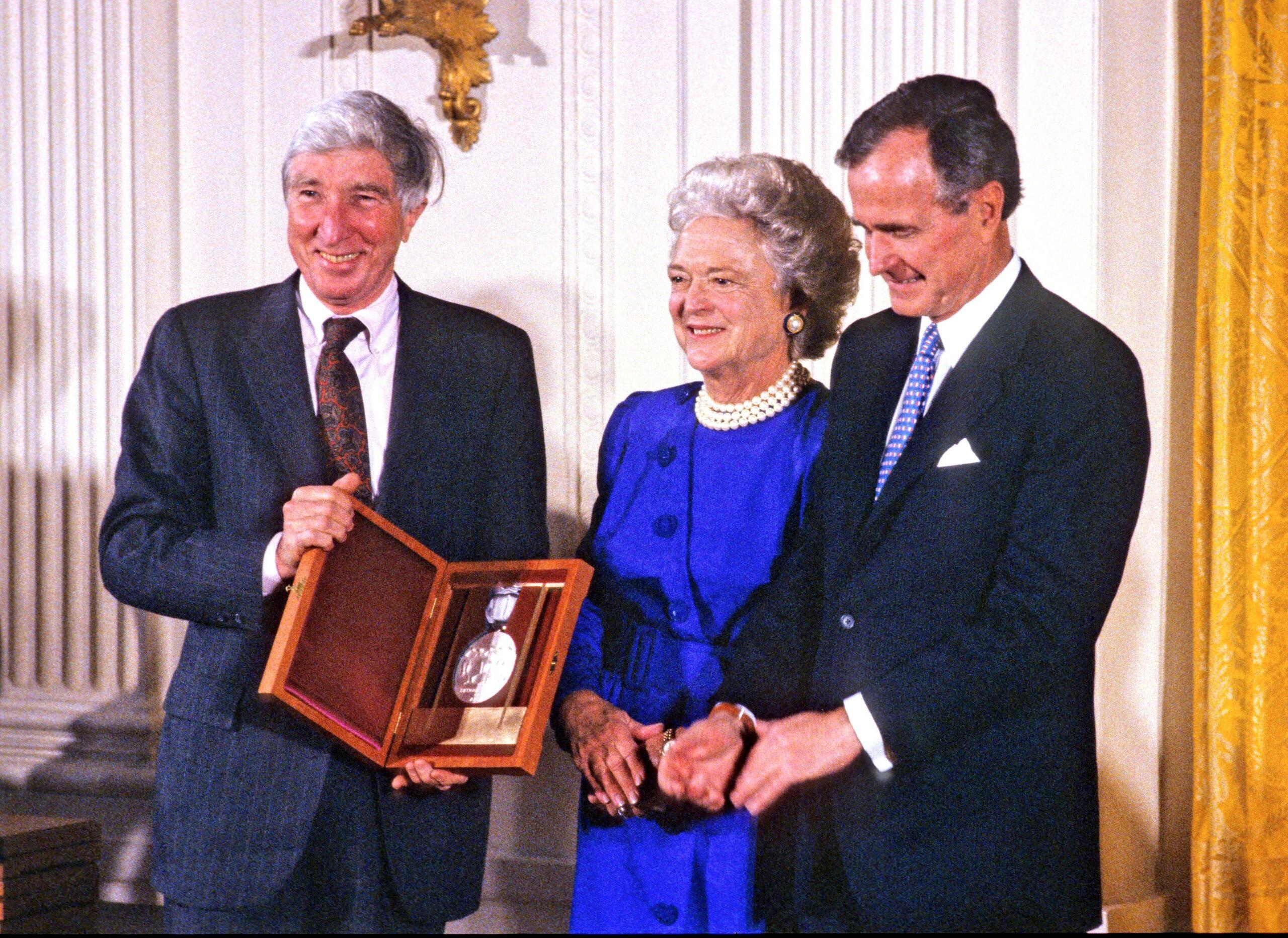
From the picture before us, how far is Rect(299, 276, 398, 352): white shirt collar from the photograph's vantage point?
2545mm

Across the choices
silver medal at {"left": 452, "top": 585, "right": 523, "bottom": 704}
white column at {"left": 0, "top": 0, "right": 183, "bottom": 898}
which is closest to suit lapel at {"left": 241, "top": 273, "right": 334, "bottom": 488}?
silver medal at {"left": 452, "top": 585, "right": 523, "bottom": 704}

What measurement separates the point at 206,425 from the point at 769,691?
1152 mm

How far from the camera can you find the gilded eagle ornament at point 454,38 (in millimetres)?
3283

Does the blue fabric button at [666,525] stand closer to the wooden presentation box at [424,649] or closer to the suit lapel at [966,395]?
the wooden presentation box at [424,649]

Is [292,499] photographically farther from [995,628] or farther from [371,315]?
[995,628]

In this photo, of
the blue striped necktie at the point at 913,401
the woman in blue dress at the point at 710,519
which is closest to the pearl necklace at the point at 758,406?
the woman in blue dress at the point at 710,519

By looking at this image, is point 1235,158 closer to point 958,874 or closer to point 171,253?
point 958,874

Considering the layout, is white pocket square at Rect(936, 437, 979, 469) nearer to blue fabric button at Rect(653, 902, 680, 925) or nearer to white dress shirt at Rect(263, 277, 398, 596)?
blue fabric button at Rect(653, 902, 680, 925)

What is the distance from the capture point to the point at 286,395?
8.07 feet

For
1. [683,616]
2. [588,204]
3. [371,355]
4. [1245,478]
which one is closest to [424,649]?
[683,616]

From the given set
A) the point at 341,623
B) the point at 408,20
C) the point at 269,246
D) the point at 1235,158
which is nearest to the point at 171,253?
the point at 269,246

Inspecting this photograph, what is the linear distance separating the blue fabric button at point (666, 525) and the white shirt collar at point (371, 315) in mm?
647

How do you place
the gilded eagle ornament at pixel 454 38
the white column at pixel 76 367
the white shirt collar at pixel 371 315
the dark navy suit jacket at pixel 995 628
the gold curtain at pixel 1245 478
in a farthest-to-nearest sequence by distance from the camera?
the white column at pixel 76 367
the gilded eagle ornament at pixel 454 38
the gold curtain at pixel 1245 478
the white shirt collar at pixel 371 315
the dark navy suit jacket at pixel 995 628

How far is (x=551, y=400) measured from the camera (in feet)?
11.1
